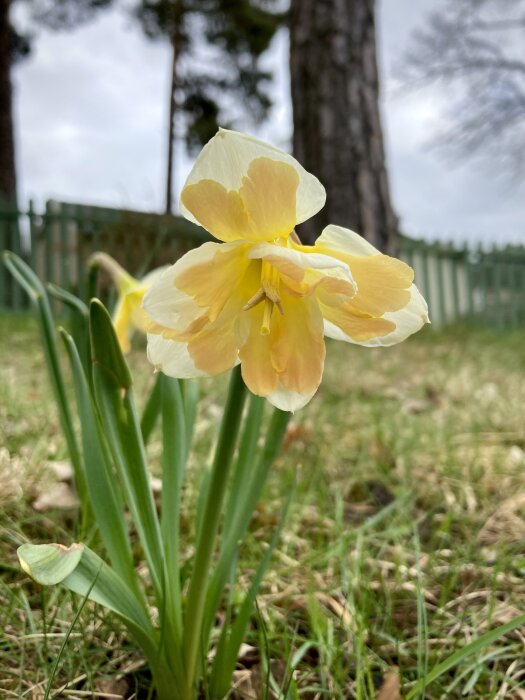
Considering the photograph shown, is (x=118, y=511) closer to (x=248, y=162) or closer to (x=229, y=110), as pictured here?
(x=248, y=162)

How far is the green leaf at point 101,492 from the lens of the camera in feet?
2.23

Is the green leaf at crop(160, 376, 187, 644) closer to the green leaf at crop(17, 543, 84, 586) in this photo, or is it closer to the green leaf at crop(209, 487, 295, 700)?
the green leaf at crop(209, 487, 295, 700)

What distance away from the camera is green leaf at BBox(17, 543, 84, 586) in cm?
51

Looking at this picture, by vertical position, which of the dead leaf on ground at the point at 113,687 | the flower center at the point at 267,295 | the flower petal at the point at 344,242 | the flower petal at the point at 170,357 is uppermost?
the flower petal at the point at 344,242

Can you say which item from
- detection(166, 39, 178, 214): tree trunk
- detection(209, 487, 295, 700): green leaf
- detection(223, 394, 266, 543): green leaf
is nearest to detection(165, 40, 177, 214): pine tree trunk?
detection(166, 39, 178, 214): tree trunk

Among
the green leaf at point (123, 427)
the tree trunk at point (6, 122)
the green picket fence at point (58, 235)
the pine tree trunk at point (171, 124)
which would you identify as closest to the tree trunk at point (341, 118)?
the green picket fence at point (58, 235)

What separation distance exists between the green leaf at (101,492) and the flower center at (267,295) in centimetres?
26

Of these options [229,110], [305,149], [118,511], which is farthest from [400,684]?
[229,110]

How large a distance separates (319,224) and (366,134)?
2.47 ft

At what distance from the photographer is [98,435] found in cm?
71

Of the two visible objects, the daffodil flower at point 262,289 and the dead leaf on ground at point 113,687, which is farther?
the dead leaf on ground at point 113,687

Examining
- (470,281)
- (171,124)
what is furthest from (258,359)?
(171,124)

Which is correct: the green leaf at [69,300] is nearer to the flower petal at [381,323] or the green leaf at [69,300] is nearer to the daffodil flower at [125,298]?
the daffodil flower at [125,298]

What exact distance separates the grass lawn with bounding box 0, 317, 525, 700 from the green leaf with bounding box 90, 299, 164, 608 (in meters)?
0.14
